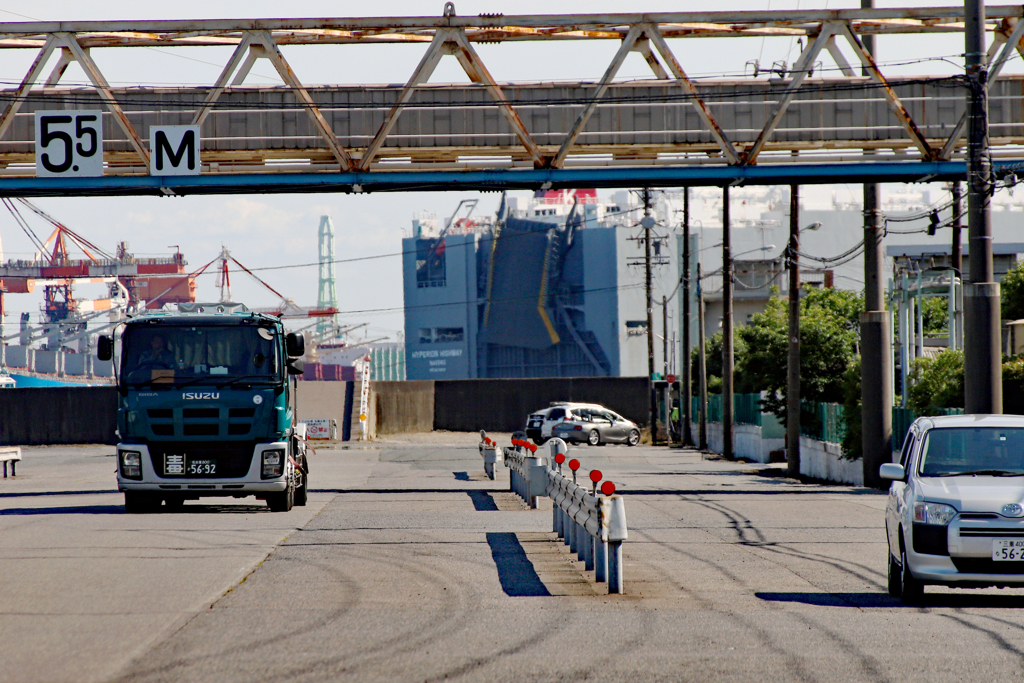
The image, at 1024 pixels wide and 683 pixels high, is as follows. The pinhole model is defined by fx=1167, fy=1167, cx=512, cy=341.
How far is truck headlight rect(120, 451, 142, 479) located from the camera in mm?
16328

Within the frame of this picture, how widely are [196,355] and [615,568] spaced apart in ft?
28.0

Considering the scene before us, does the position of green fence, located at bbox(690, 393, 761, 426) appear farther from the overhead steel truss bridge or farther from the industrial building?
the industrial building

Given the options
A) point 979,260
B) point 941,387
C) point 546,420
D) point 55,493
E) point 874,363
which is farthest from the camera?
point 546,420

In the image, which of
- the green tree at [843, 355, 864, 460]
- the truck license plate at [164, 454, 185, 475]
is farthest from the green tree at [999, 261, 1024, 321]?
the truck license plate at [164, 454, 185, 475]

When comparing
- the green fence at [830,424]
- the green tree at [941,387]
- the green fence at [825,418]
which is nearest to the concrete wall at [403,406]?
the green fence at [825,418]

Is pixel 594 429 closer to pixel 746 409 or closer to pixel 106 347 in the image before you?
pixel 746 409

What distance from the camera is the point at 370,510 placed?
59.0 ft

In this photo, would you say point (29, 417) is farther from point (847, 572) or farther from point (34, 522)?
point (847, 572)

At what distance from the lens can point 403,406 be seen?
6081 centimetres

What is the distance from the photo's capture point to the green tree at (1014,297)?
135 feet

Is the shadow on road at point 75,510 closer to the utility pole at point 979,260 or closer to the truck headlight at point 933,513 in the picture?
the truck headlight at point 933,513

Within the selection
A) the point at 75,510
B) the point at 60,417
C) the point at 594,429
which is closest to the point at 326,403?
the point at 60,417

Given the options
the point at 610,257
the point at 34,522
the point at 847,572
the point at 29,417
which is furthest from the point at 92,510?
the point at 610,257

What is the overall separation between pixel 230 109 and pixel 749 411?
25.3 meters
